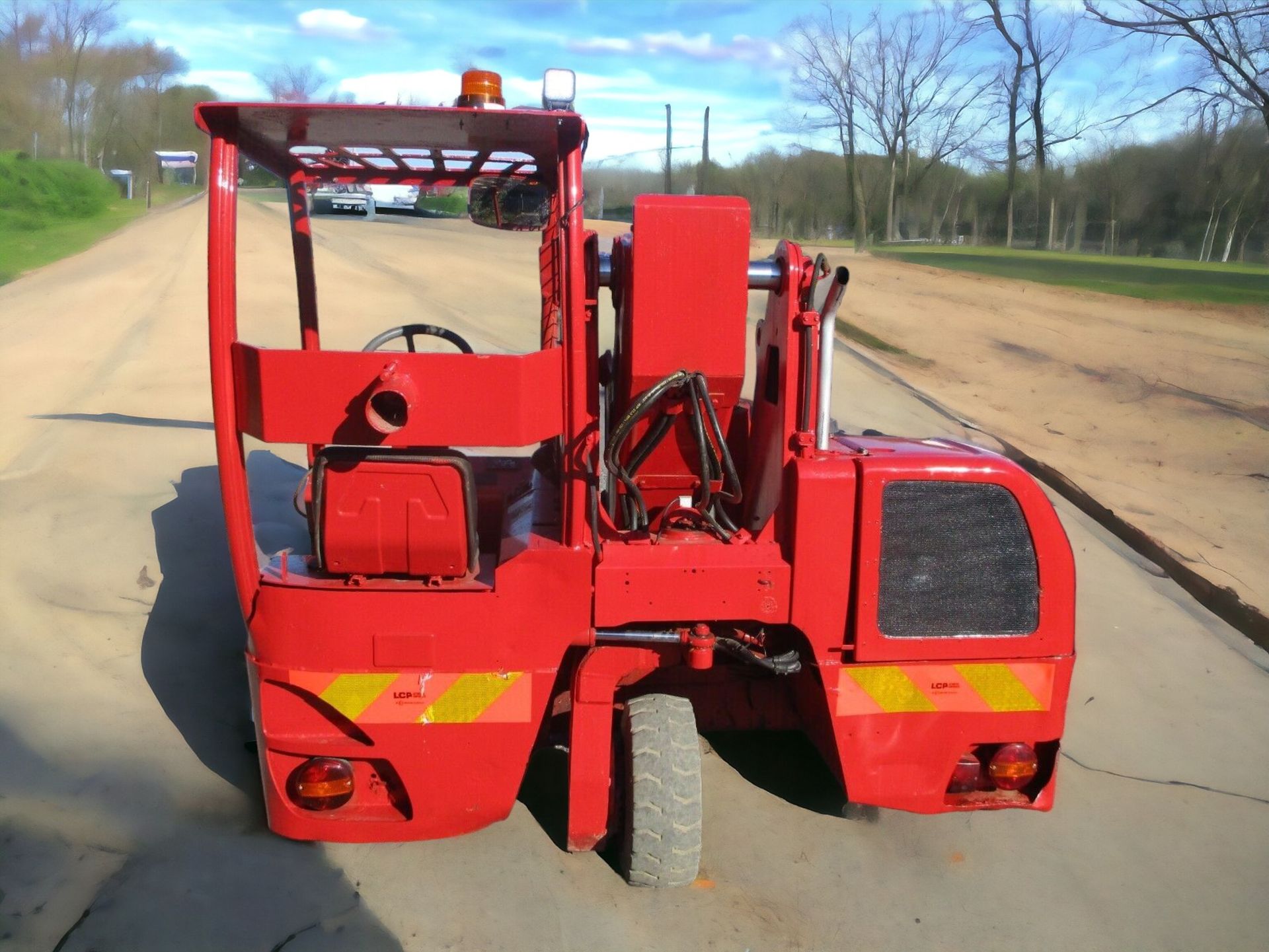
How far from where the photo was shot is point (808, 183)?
42.7m

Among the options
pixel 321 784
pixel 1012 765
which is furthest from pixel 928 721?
pixel 321 784

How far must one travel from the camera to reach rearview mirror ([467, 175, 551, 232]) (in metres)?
3.88

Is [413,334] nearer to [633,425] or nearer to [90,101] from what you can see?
[633,425]

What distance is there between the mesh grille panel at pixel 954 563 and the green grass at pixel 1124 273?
20.6m

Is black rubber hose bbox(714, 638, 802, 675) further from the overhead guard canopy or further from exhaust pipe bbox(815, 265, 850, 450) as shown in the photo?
the overhead guard canopy

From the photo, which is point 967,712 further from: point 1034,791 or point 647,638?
point 647,638

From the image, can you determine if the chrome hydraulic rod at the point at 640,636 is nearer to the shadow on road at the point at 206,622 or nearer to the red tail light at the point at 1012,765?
the red tail light at the point at 1012,765

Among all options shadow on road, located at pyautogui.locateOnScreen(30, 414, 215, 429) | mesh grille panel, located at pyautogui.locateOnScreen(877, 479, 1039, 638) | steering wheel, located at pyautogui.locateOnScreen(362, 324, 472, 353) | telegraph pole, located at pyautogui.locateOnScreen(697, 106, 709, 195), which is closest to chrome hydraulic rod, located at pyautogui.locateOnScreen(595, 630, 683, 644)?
mesh grille panel, located at pyautogui.locateOnScreen(877, 479, 1039, 638)

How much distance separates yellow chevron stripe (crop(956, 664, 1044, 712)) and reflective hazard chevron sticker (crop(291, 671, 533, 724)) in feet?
4.78

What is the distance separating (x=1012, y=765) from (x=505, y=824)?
1779mm

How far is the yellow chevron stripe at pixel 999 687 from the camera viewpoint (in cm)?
330

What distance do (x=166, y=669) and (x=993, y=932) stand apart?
3506 mm

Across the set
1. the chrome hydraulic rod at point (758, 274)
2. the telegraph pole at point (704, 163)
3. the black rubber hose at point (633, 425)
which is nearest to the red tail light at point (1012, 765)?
the black rubber hose at point (633, 425)

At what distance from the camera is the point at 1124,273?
89.0 ft
